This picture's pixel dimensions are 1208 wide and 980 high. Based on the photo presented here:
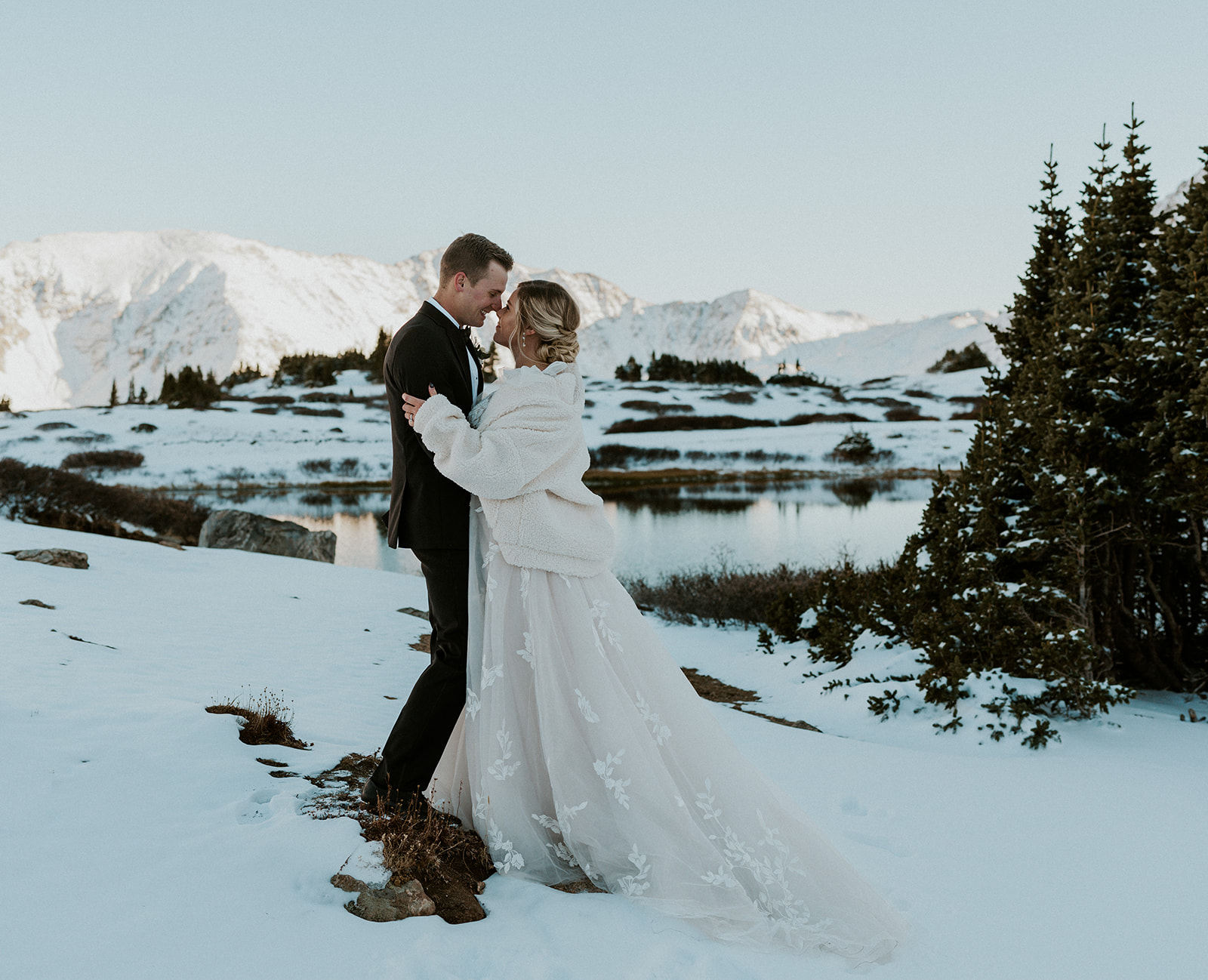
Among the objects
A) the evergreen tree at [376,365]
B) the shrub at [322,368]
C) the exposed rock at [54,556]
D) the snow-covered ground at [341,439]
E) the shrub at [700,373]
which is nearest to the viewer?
the exposed rock at [54,556]

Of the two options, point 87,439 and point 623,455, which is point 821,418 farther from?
point 87,439

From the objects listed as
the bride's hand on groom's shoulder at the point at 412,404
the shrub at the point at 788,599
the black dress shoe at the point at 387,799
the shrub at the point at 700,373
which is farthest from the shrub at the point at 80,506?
the shrub at the point at 700,373

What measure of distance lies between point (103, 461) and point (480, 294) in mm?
41899

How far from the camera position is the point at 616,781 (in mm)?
2861

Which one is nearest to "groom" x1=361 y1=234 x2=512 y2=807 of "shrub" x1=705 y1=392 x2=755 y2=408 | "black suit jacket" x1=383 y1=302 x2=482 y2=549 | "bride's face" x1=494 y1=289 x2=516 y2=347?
"black suit jacket" x1=383 y1=302 x2=482 y2=549

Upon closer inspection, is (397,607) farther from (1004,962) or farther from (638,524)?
(638,524)

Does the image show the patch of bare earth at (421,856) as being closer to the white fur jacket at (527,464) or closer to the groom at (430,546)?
the groom at (430,546)

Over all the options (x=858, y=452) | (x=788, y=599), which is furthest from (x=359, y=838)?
(x=858, y=452)

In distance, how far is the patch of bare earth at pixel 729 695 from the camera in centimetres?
698

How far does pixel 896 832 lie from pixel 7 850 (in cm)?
374

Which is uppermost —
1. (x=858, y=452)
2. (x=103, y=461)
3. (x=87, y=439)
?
(x=858, y=452)

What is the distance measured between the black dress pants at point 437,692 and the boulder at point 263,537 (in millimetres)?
13552

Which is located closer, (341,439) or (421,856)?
(421,856)

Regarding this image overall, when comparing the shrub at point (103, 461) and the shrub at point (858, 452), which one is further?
the shrub at point (858, 452)
